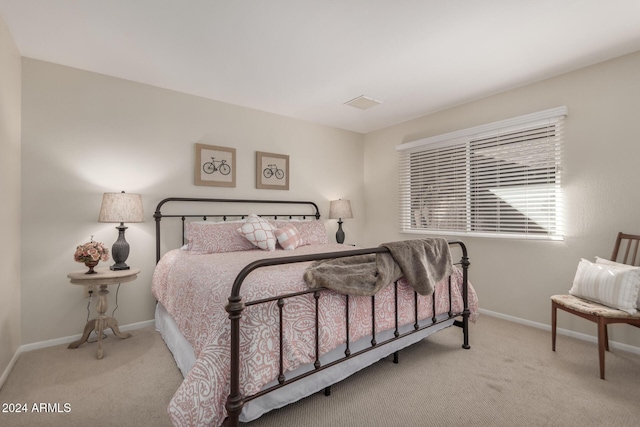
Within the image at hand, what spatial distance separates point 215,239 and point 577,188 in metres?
3.35

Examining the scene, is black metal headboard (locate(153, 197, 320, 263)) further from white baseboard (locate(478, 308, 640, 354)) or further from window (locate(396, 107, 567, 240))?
white baseboard (locate(478, 308, 640, 354))

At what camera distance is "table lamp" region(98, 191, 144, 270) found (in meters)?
2.58

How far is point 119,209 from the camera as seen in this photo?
2.60 metres

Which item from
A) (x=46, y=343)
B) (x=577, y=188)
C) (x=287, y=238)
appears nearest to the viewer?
(x=46, y=343)

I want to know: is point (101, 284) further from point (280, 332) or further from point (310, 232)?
point (310, 232)

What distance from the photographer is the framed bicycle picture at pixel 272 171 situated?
3.78m

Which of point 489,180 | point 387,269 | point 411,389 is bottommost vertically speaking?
point 411,389

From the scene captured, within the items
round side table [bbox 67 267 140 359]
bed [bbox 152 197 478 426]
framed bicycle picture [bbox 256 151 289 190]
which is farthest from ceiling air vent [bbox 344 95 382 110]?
round side table [bbox 67 267 140 359]

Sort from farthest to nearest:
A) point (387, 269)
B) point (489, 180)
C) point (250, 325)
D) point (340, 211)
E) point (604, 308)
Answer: point (340, 211)
point (489, 180)
point (604, 308)
point (387, 269)
point (250, 325)

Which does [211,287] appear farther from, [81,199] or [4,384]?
[81,199]

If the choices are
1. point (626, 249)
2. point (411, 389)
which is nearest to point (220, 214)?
point (411, 389)

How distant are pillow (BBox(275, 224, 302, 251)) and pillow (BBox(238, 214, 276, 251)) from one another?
0.30ft

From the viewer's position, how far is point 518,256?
315 cm

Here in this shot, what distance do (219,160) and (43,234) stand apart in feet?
5.52
